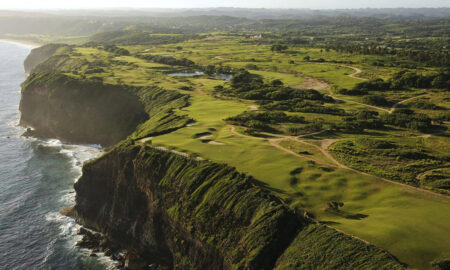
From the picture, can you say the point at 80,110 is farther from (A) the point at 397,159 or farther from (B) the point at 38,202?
(A) the point at 397,159

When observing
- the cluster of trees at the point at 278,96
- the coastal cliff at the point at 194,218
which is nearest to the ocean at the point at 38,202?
the coastal cliff at the point at 194,218

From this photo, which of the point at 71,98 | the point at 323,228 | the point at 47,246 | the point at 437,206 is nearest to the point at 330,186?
the point at 323,228

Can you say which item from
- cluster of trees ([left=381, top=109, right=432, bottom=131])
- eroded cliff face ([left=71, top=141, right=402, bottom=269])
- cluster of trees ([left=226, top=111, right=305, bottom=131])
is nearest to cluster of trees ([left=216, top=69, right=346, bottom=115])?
cluster of trees ([left=226, top=111, right=305, bottom=131])

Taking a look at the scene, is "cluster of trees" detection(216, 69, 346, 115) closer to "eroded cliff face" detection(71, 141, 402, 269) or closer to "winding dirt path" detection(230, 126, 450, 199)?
"winding dirt path" detection(230, 126, 450, 199)

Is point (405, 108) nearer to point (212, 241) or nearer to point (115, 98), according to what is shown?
point (212, 241)

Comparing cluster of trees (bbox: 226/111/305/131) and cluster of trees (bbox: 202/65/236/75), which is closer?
cluster of trees (bbox: 226/111/305/131)

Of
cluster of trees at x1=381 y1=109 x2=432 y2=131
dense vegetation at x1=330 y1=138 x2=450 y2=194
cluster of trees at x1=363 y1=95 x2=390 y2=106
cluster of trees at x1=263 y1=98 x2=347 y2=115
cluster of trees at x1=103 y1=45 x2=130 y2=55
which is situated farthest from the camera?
cluster of trees at x1=103 y1=45 x2=130 y2=55
